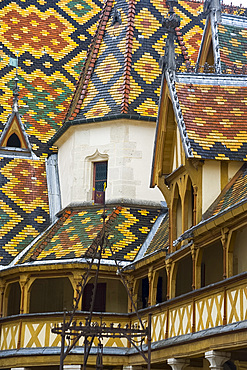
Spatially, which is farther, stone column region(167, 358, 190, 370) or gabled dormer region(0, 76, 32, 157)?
gabled dormer region(0, 76, 32, 157)

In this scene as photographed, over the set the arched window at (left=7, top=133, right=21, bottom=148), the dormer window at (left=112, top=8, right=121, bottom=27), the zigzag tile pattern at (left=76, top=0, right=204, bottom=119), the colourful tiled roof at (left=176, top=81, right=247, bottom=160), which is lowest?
the colourful tiled roof at (left=176, top=81, right=247, bottom=160)

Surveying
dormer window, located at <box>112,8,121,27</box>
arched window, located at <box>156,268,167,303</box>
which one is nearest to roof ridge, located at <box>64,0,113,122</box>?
dormer window, located at <box>112,8,121,27</box>

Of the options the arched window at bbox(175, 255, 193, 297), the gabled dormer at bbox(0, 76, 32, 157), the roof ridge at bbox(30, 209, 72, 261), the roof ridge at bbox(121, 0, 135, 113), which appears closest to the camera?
the arched window at bbox(175, 255, 193, 297)

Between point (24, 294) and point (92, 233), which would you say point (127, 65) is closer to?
point (92, 233)

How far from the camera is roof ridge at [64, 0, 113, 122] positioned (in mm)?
24672

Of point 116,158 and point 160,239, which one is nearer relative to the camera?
point 160,239

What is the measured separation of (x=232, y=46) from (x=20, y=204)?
6.94 meters

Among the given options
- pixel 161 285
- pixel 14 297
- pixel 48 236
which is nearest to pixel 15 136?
pixel 48 236

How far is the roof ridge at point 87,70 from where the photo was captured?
24672 millimetres

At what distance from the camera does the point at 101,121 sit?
2395cm

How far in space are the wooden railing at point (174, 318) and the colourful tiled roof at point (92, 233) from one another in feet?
4.62

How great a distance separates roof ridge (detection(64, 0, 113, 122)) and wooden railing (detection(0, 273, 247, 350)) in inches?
218

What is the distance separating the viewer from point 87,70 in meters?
25.0

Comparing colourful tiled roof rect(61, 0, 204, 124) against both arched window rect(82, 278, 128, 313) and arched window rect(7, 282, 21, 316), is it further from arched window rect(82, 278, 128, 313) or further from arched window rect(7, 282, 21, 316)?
arched window rect(7, 282, 21, 316)
